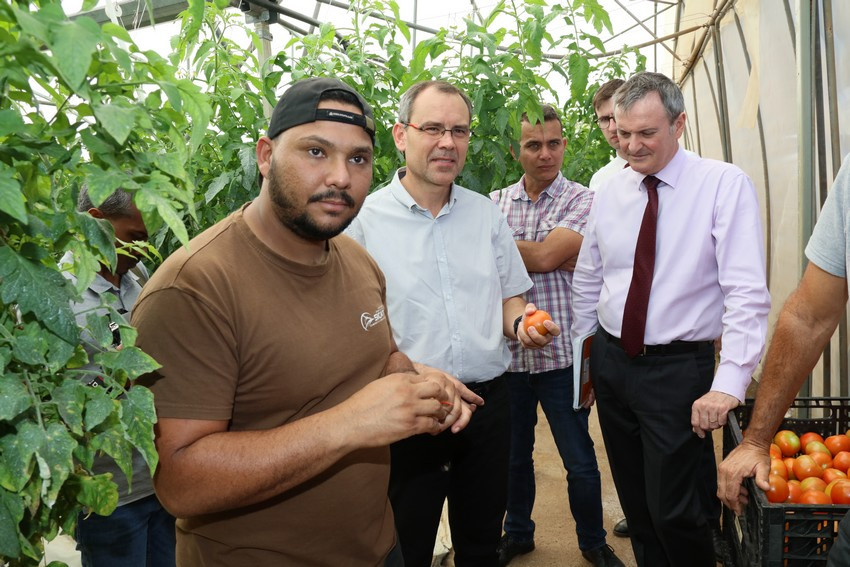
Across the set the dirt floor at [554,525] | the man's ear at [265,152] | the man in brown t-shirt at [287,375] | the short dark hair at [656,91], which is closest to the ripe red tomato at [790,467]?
the man in brown t-shirt at [287,375]

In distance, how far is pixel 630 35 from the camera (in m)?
12.6

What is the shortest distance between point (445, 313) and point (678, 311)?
909 mm

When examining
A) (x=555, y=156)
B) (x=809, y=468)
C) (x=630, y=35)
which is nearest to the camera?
(x=809, y=468)

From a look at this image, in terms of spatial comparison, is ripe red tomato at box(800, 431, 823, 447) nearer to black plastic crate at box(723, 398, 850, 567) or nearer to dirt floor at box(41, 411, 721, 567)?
black plastic crate at box(723, 398, 850, 567)

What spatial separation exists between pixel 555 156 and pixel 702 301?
1.24 metres

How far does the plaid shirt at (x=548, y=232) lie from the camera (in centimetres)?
351

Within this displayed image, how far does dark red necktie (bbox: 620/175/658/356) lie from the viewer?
276cm

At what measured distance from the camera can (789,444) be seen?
249 centimetres

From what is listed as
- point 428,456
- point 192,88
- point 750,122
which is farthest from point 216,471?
point 750,122

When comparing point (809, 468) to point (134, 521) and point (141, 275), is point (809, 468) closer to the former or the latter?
point (134, 521)

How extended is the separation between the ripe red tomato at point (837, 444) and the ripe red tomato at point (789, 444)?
0.11m

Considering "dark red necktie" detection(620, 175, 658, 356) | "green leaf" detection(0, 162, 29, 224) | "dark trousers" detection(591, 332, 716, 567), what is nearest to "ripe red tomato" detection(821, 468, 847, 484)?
"dark trousers" detection(591, 332, 716, 567)

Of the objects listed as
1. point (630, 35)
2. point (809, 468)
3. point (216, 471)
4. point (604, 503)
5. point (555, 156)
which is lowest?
point (604, 503)

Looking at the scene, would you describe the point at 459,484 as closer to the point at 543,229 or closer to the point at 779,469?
the point at 779,469
